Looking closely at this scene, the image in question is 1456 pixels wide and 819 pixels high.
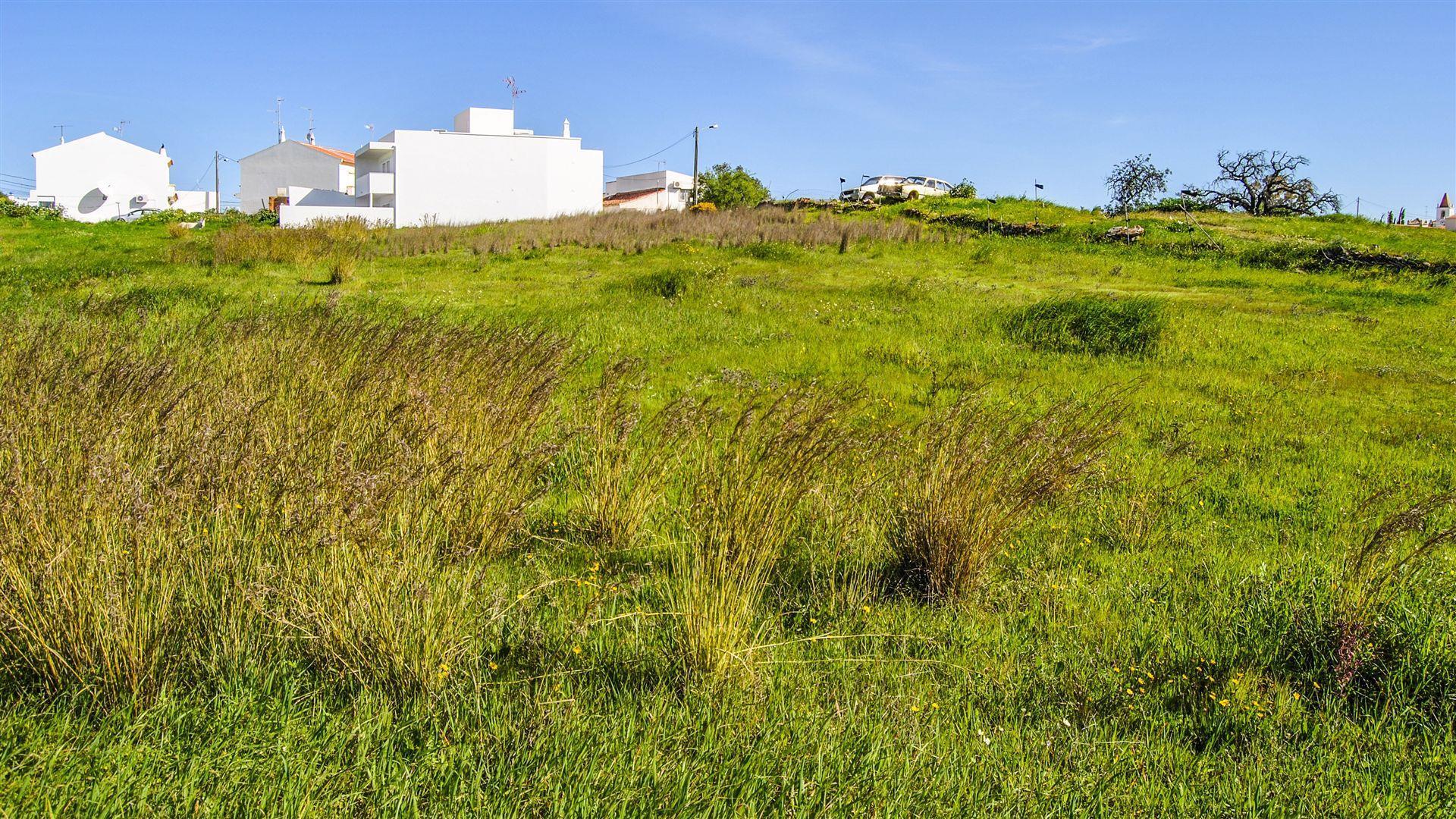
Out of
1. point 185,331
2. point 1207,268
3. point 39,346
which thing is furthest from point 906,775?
point 1207,268

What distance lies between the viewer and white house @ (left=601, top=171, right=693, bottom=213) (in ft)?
195

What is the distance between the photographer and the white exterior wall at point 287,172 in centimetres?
5419

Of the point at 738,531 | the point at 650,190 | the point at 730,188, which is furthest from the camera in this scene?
the point at 650,190

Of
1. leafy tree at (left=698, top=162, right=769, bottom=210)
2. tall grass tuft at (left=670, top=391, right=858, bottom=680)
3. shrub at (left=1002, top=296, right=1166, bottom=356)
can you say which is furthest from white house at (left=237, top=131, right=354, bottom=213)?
tall grass tuft at (left=670, top=391, right=858, bottom=680)

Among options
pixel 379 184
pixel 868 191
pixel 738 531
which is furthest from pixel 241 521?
pixel 379 184

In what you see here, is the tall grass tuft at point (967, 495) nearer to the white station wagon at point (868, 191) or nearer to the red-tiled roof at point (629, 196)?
the white station wagon at point (868, 191)

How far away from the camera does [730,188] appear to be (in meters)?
55.0

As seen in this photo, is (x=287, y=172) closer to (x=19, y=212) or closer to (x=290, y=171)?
(x=290, y=171)

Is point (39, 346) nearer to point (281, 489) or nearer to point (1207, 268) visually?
point (281, 489)

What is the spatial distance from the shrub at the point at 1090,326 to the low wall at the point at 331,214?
26693 mm

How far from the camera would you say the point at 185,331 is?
861 centimetres

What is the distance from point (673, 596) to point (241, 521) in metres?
1.82

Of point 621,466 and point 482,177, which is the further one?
point 482,177

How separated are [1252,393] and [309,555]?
26.1 ft
